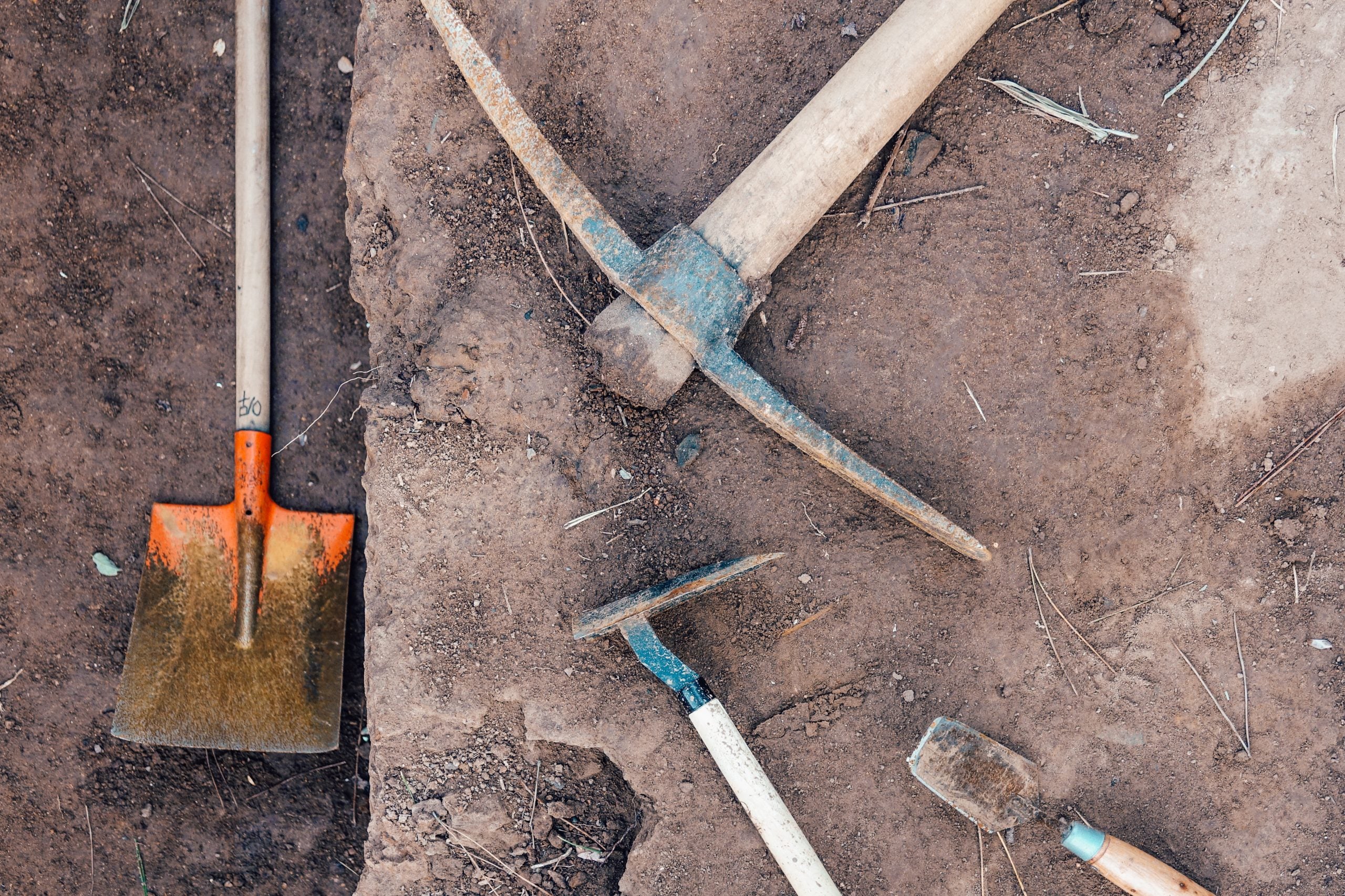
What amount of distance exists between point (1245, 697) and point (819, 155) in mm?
2129

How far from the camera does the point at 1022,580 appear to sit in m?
2.38

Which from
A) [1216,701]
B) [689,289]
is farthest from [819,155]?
[1216,701]

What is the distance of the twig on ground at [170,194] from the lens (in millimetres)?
2904

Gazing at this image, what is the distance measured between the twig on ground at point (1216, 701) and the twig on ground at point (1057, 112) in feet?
5.16

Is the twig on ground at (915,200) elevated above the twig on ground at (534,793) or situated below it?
above

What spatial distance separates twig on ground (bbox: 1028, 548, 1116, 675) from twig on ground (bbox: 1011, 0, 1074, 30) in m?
1.59

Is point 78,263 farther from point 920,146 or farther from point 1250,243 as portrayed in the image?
point 1250,243

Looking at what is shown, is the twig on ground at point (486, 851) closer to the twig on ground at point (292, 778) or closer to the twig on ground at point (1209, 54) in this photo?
the twig on ground at point (292, 778)

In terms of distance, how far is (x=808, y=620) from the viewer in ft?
7.84

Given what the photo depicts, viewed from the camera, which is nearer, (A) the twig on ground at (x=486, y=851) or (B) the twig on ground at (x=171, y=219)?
(A) the twig on ground at (x=486, y=851)

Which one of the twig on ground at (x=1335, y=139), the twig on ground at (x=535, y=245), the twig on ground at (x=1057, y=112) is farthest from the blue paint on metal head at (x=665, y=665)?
the twig on ground at (x=1335, y=139)

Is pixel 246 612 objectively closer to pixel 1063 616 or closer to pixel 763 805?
pixel 763 805

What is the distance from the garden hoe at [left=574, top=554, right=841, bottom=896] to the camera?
2.13 metres

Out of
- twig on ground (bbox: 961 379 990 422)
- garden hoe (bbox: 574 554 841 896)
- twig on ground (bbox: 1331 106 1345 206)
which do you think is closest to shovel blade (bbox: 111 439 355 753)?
garden hoe (bbox: 574 554 841 896)
